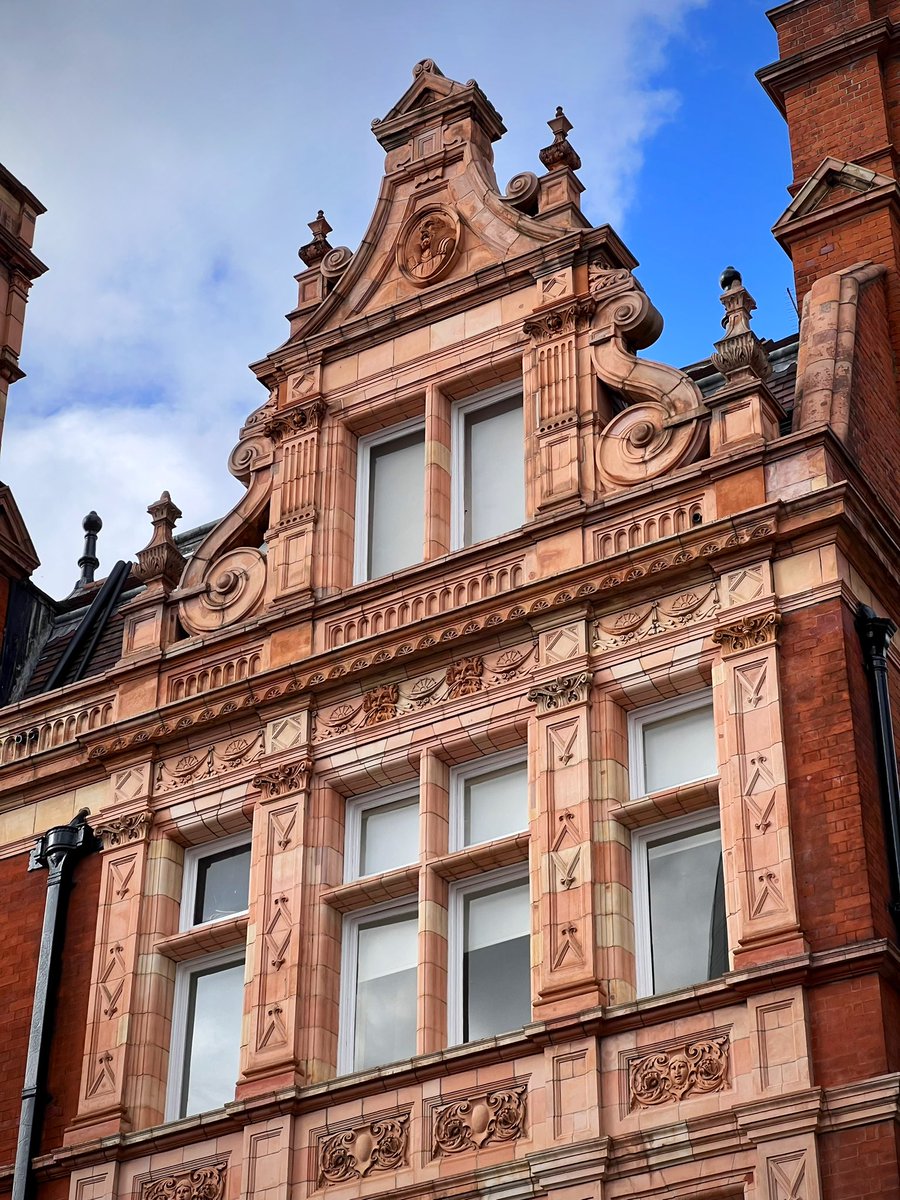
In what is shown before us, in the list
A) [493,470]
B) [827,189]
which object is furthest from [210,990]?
[827,189]

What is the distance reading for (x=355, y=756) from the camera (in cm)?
2073

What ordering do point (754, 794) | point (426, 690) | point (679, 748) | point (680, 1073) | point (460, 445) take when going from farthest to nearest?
point (460, 445)
point (426, 690)
point (679, 748)
point (754, 794)
point (680, 1073)

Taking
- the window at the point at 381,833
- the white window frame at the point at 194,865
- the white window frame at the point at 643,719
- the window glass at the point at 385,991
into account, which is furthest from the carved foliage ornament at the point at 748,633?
the white window frame at the point at 194,865

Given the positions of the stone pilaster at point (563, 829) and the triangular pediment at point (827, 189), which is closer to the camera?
the stone pilaster at point (563, 829)

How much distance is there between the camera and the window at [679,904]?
18344 mm

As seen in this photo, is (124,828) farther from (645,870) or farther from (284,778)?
(645,870)

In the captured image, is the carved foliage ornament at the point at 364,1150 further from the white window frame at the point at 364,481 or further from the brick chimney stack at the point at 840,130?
the brick chimney stack at the point at 840,130

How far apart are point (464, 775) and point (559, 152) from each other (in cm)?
693

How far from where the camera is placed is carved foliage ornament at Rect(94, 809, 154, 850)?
21703 mm

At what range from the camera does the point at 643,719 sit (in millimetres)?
19781

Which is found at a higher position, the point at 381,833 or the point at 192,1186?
the point at 381,833

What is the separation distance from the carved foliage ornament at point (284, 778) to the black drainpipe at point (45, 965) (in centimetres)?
211

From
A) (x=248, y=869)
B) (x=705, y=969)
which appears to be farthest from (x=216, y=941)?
(x=705, y=969)

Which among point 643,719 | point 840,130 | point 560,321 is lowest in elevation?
point 643,719
